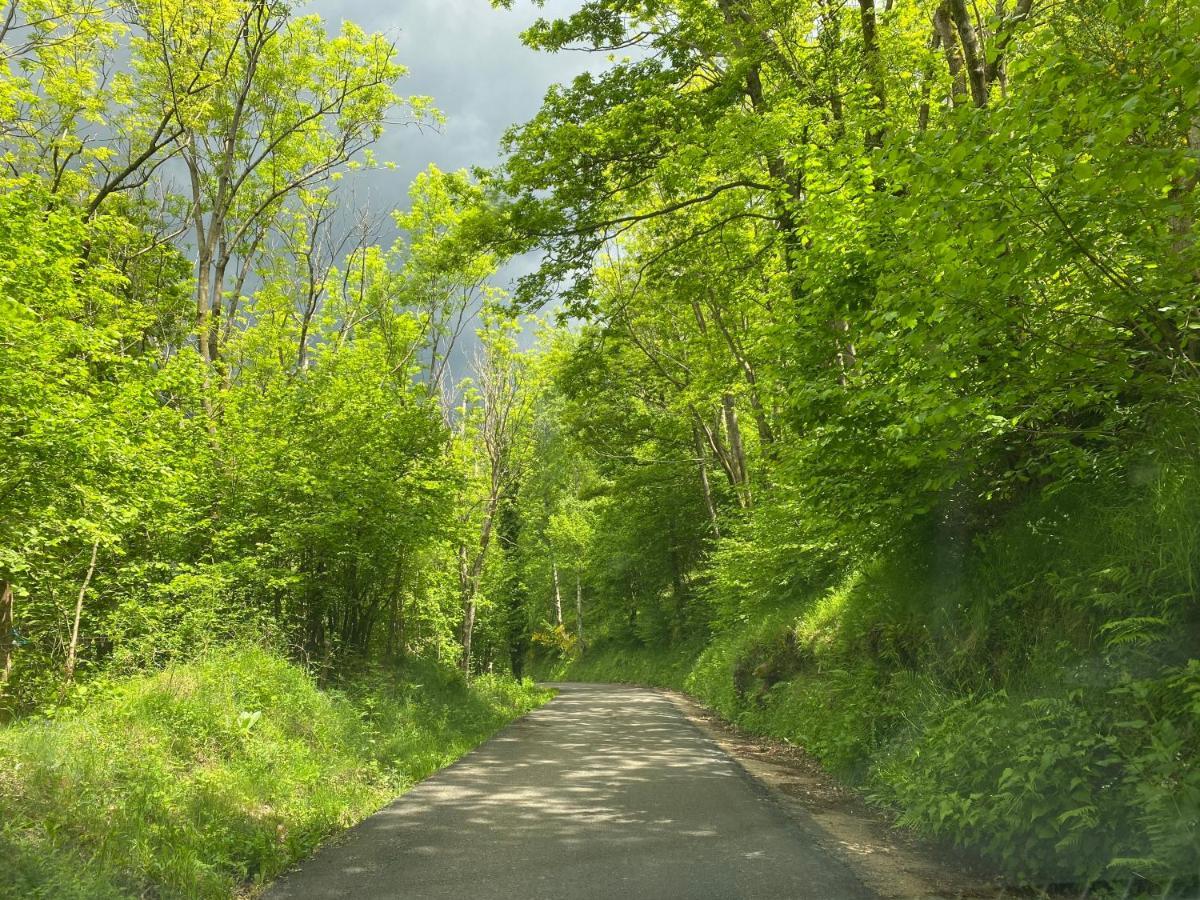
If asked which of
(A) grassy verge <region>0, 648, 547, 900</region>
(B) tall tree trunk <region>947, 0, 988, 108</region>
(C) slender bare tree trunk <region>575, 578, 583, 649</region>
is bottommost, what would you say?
(C) slender bare tree trunk <region>575, 578, 583, 649</region>

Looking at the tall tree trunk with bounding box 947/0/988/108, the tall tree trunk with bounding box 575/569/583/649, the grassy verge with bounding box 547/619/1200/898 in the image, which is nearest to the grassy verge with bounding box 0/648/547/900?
the grassy verge with bounding box 547/619/1200/898

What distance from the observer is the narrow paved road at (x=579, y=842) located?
4.61 metres

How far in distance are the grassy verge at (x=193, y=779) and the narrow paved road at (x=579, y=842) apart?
1.40ft

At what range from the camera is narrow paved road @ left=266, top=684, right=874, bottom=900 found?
4.61m

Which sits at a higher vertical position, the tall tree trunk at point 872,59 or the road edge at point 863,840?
the tall tree trunk at point 872,59

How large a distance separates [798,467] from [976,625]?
2.33 metres

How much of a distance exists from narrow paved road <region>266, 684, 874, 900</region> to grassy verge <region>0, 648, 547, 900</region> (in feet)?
1.40

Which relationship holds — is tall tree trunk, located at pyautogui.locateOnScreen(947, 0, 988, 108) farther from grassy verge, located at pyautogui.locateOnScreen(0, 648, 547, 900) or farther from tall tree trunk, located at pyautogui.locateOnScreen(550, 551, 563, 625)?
tall tree trunk, located at pyautogui.locateOnScreen(550, 551, 563, 625)

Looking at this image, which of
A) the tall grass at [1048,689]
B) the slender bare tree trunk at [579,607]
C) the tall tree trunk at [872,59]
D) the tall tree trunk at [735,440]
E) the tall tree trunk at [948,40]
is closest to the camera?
the tall grass at [1048,689]

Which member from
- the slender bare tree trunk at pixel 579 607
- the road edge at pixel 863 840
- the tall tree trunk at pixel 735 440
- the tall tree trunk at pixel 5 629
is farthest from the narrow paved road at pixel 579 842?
the slender bare tree trunk at pixel 579 607

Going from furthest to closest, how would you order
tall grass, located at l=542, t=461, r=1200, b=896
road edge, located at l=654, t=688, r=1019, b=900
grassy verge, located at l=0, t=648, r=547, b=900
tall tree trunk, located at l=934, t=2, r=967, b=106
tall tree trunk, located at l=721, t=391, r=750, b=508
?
tall tree trunk, located at l=721, t=391, r=750, b=508
tall tree trunk, located at l=934, t=2, r=967, b=106
road edge, located at l=654, t=688, r=1019, b=900
grassy verge, located at l=0, t=648, r=547, b=900
tall grass, located at l=542, t=461, r=1200, b=896

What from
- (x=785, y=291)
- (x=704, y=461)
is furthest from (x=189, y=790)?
(x=704, y=461)

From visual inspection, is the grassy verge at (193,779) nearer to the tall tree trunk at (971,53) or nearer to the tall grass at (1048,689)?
the tall grass at (1048,689)

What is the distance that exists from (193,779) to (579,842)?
10.2 feet
